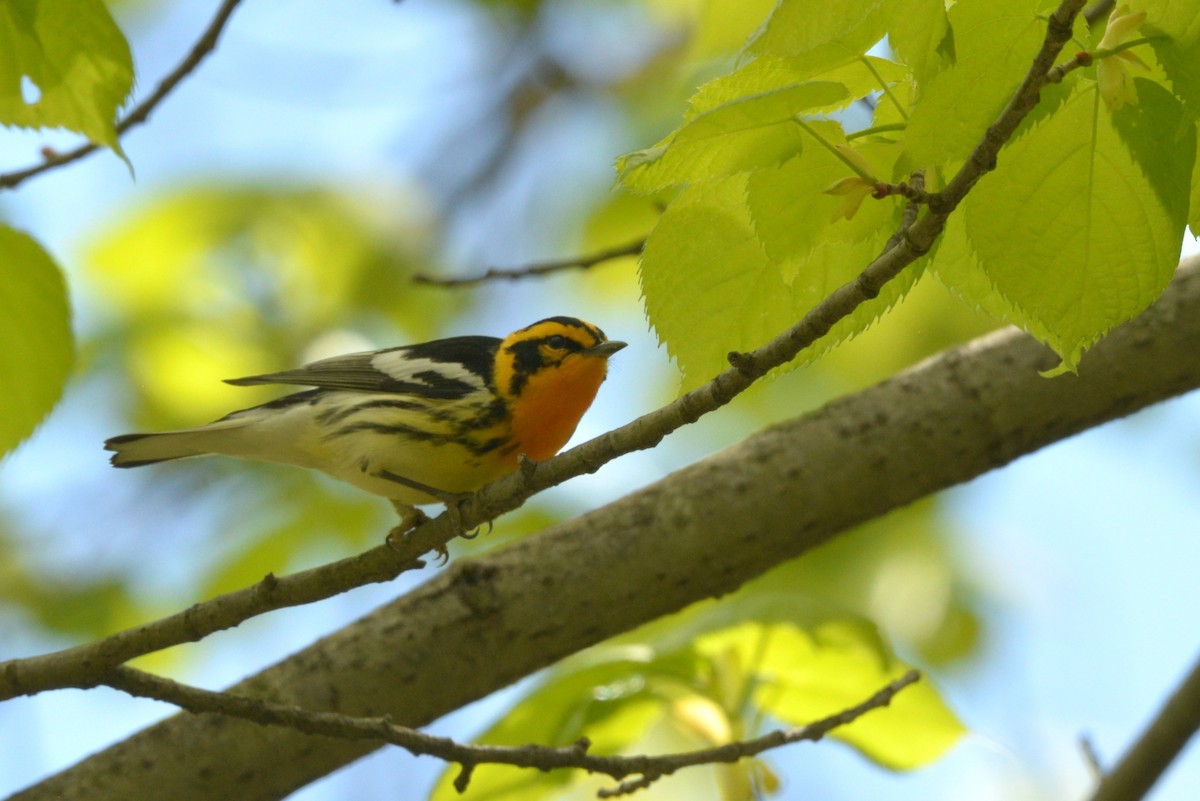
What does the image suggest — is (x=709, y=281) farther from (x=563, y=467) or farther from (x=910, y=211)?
(x=563, y=467)

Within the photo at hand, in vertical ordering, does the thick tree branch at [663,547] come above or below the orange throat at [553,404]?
below

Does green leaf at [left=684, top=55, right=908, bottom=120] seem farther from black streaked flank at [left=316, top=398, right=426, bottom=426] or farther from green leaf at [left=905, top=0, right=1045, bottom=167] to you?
black streaked flank at [left=316, top=398, right=426, bottom=426]

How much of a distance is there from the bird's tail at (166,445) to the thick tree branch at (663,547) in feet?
3.32

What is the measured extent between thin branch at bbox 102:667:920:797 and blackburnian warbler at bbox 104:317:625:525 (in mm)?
1073

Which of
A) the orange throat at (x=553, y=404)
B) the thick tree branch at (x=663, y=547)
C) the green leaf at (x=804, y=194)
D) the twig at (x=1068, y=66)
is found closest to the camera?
the twig at (x=1068, y=66)

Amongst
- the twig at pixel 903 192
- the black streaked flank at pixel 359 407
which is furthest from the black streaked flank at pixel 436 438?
the twig at pixel 903 192

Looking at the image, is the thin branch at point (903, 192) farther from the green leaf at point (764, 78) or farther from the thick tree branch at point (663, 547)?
the thick tree branch at point (663, 547)

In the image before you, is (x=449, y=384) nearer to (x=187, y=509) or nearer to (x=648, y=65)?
(x=187, y=509)

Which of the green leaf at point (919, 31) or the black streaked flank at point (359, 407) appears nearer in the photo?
the green leaf at point (919, 31)

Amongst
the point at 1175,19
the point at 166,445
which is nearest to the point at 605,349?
the point at 166,445

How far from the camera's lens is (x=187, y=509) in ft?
15.8

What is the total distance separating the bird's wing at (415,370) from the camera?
401 centimetres

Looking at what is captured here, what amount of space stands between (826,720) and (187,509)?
3.11 metres

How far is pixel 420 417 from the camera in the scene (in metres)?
3.81
